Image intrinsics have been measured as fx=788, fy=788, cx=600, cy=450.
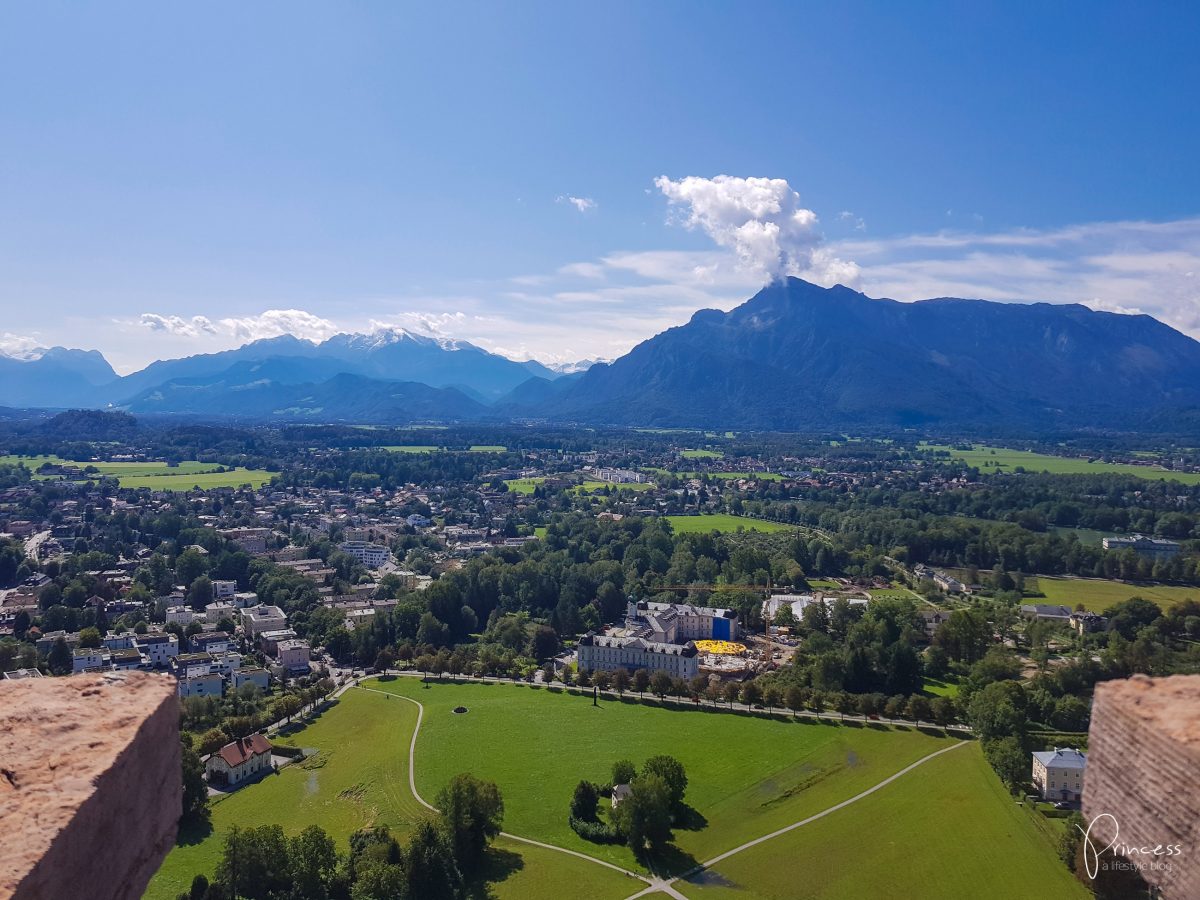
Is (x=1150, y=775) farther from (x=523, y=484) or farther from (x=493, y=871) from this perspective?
(x=523, y=484)

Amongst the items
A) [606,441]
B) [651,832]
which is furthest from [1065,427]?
[651,832]

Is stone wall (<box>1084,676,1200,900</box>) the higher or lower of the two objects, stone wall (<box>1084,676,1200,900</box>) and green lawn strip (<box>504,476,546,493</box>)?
the higher

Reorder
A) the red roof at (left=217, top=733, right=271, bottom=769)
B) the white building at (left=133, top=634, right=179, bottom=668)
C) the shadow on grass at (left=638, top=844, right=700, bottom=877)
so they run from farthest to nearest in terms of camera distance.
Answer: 1. the white building at (left=133, top=634, right=179, bottom=668)
2. the red roof at (left=217, top=733, right=271, bottom=769)
3. the shadow on grass at (left=638, top=844, right=700, bottom=877)

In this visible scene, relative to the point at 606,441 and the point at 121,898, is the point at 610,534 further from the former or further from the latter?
the point at 606,441

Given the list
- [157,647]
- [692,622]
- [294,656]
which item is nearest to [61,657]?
[157,647]

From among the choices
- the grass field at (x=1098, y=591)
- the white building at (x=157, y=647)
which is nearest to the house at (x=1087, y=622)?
the grass field at (x=1098, y=591)

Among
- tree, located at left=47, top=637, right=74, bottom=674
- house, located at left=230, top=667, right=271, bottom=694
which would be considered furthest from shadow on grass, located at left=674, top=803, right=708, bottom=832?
tree, located at left=47, top=637, right=74, bottom=674

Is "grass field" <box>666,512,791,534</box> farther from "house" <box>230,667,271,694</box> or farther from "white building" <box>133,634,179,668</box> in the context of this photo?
"white building" <box>133,634,179,668</box>
